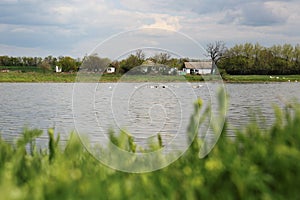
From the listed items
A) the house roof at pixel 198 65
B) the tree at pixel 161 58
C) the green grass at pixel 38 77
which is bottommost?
the green grass at pixel 38 77

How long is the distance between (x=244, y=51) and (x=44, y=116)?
9250cm

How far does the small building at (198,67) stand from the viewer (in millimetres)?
4892

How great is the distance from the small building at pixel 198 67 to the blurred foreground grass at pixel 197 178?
Answer: 1310mm

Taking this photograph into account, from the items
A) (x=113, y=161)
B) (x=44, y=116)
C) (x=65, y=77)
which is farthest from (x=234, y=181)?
(x=65, y=77)

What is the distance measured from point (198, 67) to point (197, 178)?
7.84 ft

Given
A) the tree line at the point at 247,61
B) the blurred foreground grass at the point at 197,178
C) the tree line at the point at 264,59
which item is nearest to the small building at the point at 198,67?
the blurred foreground grass at the point at 197,178

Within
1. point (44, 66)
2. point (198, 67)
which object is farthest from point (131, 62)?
point (44, 66)

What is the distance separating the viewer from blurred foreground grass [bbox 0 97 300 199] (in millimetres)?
2435

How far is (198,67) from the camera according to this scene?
5.07m

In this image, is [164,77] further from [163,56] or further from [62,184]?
[62,184]

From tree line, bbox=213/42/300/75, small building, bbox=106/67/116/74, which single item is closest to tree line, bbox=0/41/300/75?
tree line, bbox=213/42/300/75

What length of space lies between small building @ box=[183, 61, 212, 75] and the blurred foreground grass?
131cm

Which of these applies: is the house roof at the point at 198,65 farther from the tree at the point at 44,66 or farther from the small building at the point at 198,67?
the tree at the point at 44,66

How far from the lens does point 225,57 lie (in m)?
97.5
